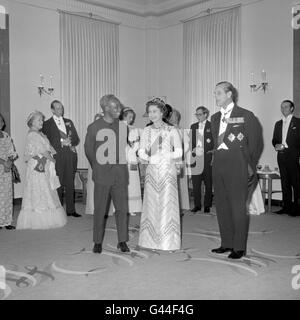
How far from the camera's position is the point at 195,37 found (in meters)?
9.25

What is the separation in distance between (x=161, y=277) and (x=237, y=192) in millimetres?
1126

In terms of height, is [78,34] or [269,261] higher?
[78,34]

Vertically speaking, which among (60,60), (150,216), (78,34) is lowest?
(150,216)

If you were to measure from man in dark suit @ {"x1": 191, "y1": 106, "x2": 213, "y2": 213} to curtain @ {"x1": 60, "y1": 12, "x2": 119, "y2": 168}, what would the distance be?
2670 mm

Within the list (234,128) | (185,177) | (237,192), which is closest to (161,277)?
(237,192)

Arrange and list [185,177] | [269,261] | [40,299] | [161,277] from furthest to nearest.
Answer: [185,177] < [269,261] < [161,277] < [40,299]

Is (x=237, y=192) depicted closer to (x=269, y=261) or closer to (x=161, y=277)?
(x=269, y=261)

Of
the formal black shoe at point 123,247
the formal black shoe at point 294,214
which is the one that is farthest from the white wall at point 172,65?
the formal black shoe at point 123,247

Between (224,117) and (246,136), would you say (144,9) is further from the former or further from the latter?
(246,136)

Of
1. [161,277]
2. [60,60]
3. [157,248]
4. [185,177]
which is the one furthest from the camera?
[60,60]

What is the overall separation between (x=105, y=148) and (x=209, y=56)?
17.3ft

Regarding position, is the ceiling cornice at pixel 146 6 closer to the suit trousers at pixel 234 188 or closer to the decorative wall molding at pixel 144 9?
the decorative wall molding at pixel 144 9

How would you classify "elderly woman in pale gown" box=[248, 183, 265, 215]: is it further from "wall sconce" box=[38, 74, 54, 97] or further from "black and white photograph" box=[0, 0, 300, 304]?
"wall sconce" box=[38, 74, 54, 97]

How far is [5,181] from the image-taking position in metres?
5.78
